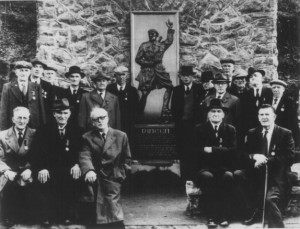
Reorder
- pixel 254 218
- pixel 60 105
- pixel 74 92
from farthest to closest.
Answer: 1. pixel 74 92
2. pixel 60 105
3. pixel 254 218

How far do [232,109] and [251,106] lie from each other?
25cm

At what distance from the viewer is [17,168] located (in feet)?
17.0

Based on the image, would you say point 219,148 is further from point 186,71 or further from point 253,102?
point 186,71

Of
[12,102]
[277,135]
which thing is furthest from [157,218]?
[12,102]

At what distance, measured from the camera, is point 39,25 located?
6574 mm

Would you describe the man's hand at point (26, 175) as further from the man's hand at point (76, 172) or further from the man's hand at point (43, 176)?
the man's hand at point (76, 172)

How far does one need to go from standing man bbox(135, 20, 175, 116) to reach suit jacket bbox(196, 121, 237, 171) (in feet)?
5.07

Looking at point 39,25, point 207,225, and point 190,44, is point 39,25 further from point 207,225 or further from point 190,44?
point 207,225

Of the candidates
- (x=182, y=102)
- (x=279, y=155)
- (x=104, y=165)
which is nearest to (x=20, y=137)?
(x=104, y=165)

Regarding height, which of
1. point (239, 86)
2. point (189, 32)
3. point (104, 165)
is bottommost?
point (104, 165)

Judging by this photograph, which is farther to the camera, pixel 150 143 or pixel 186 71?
pixel 150 143

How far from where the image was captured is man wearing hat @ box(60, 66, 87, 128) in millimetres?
5688

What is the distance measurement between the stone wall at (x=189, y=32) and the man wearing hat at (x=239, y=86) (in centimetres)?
95

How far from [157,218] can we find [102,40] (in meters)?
2.79
